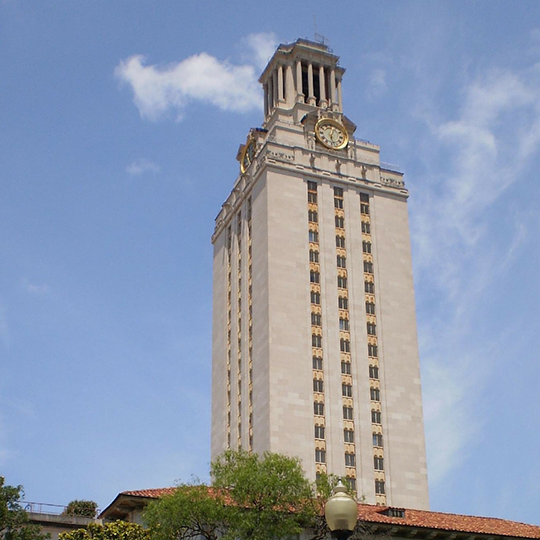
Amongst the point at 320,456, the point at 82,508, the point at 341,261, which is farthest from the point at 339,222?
the point at 82,508

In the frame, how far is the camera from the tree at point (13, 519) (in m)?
51.2

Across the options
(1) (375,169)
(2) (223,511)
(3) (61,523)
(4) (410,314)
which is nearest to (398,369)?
(4) (410,314)

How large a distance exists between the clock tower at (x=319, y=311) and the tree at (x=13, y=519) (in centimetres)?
4243

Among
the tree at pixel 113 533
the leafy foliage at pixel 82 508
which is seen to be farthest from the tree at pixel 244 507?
the leafy foliage at pixel 82 508

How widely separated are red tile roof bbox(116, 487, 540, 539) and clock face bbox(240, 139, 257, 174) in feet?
203

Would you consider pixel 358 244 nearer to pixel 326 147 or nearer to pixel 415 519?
pixel 326 147

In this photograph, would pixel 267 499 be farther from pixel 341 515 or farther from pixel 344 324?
pixel 344 324

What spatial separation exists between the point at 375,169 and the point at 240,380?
3018cm

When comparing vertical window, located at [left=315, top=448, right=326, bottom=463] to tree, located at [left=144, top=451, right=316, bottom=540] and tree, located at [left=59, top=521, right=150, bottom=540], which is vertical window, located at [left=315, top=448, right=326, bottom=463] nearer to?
tree, located at [left=59, top=521, right=150, bottom=540]

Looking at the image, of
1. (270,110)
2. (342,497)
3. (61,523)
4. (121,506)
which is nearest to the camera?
(342,497)

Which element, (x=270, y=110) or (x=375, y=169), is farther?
(x=270, y=110)

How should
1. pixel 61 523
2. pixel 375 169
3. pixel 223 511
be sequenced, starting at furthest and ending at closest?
pixel 375 169
pixel 61 523
pixel 223 511

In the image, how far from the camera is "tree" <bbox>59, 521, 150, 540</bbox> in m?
49.8

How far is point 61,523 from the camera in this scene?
204 ft
